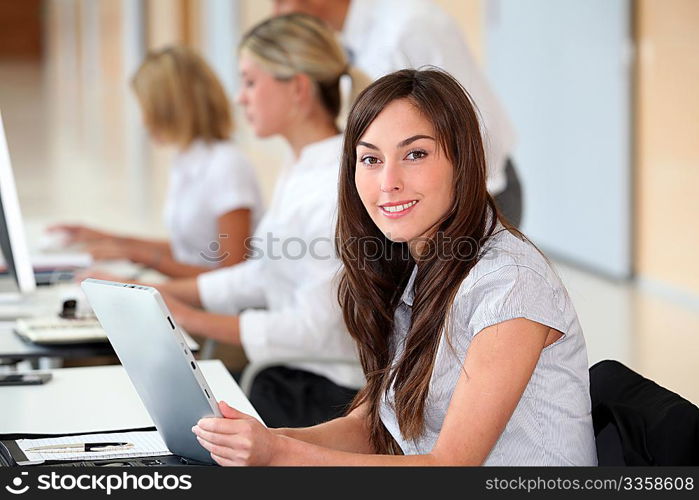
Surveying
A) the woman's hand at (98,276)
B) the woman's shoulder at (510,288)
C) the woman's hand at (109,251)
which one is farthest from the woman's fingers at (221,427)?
the woman's hand at (109,251)

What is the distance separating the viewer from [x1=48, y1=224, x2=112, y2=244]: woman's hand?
3.76m

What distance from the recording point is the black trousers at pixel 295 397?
2562 mm

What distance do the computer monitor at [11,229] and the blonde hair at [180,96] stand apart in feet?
4.25

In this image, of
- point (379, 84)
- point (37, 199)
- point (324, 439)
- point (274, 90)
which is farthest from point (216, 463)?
point (37, 199)

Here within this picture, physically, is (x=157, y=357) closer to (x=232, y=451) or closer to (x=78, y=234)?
(x=232, y=451)

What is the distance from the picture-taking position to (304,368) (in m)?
2.76

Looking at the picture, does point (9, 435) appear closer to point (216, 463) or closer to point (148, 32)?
point (216, 463)

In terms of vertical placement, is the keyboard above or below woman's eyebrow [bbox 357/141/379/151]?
below

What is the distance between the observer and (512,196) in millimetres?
3441

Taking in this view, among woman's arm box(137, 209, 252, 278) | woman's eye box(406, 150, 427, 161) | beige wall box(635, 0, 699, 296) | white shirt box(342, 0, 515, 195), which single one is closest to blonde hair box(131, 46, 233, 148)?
woman's arm box(137, 209, 252, 278)

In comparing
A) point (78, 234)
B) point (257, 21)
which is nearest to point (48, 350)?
point (78, 234)

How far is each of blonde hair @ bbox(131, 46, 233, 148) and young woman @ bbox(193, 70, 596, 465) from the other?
2.04m

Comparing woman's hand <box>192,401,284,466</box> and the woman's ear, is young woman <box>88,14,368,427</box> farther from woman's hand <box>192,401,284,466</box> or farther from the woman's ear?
woman's hand <box>192,401,284,466</box>

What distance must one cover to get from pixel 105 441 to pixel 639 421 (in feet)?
2.66
